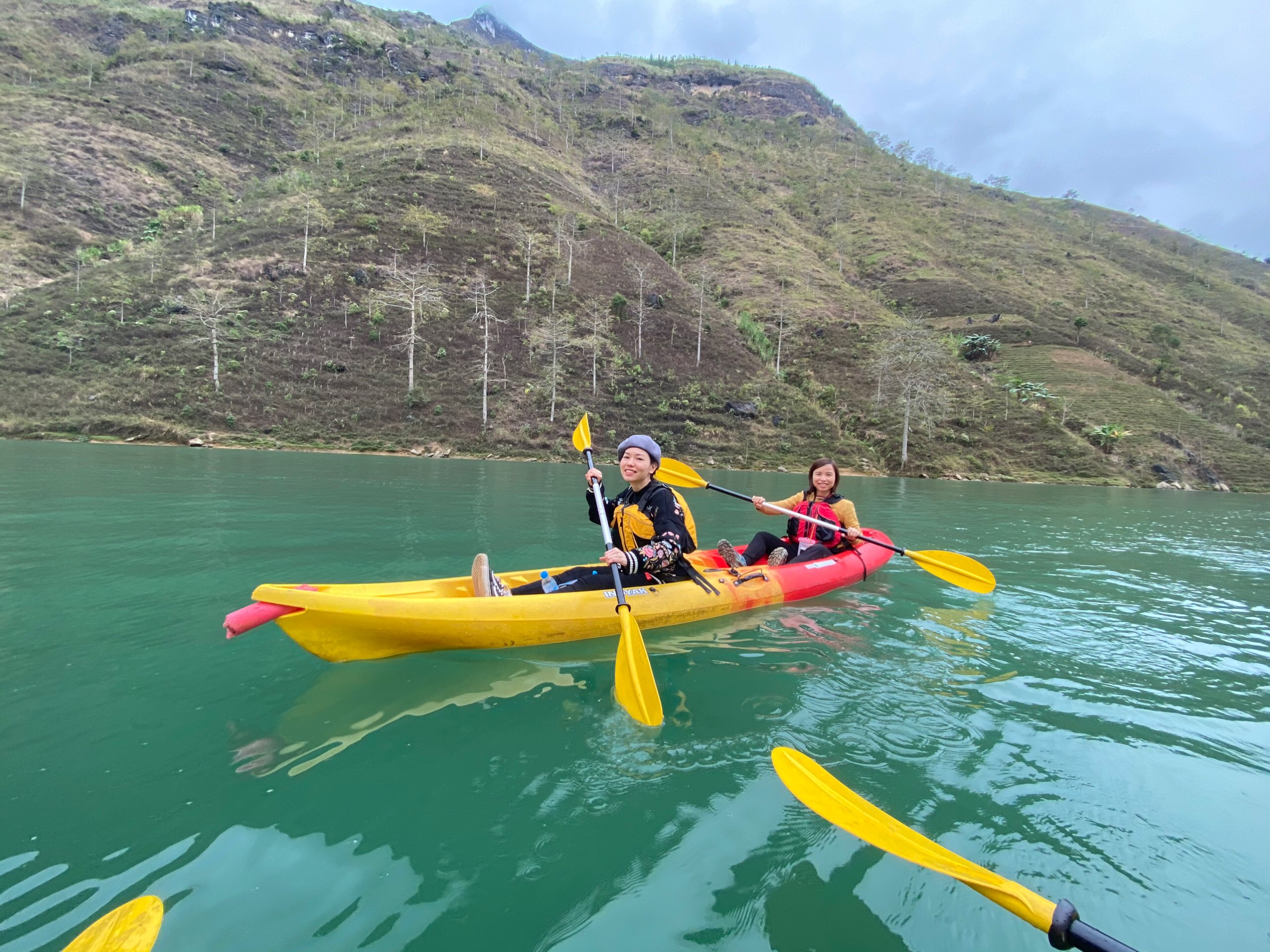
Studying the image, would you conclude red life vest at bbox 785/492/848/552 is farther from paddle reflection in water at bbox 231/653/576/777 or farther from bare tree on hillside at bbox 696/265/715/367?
bare tree on hillside at bbox 696/265/715/367

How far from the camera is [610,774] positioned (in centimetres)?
269

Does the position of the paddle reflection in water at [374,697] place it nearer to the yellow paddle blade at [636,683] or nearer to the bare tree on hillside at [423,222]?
the yellow paddle blade at [636,683]

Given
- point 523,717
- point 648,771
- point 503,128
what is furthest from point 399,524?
point 503,128

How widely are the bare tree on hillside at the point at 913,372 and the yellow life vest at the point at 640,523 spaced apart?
29.0m

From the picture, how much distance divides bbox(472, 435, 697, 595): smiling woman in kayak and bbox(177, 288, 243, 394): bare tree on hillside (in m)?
27.6

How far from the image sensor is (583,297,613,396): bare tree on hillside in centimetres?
3086

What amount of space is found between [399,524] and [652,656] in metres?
6.06

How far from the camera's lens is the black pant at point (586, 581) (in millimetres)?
4559

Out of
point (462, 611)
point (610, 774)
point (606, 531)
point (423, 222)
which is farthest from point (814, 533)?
point (423, 222)

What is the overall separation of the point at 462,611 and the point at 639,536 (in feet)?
5.13

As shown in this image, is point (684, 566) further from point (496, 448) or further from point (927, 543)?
point (496, 448)

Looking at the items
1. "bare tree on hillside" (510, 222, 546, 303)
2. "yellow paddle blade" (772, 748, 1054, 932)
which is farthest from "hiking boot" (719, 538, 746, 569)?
"bare tree on hillside" (510, 222, 546, 303)

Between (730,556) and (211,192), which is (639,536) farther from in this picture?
(211,192)

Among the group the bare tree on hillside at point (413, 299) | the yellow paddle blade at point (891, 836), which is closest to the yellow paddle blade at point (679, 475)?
the yellow paddle blade at point (891, 836)
